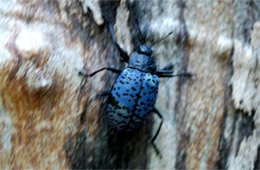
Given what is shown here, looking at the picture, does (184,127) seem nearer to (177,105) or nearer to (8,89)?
(177,105)

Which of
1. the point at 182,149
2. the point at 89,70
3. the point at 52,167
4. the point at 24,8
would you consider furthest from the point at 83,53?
the point at 182,149

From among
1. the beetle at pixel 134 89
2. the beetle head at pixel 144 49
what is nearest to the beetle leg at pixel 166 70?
the beetle at pixel 134 89

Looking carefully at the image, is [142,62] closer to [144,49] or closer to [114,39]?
[144,49]

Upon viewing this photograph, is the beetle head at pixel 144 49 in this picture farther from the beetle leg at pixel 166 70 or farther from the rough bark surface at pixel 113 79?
the beetle leg at pixel 166 70

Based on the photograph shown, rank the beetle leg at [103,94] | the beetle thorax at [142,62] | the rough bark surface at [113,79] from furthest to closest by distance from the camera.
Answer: the beetle thorax at [142,62] < the beetle leg at [103,94] < the rough bark surface at [113,79]

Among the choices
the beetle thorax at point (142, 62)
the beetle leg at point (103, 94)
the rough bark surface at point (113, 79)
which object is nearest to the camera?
the rough bark surface at point (113, 79)

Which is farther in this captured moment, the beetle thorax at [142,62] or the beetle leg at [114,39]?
the beetle thorax at [142,62]

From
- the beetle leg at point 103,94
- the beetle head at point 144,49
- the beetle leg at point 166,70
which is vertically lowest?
the beetle leg at point 103,94

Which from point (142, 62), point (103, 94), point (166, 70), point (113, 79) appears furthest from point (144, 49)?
point (103, 94)
